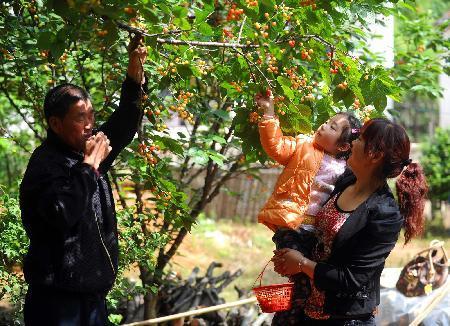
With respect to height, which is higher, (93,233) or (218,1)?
(218,1)

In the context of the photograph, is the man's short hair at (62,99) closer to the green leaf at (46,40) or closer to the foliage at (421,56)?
the green leaf at (46,40)

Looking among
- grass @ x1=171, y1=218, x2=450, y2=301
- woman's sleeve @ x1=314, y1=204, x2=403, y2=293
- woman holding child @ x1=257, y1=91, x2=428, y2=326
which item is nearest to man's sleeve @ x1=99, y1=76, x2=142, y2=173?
woman holding child @ x1=257, y1=91, x2=428, y2=326

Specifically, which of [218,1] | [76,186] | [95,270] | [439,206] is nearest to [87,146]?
[76,186]

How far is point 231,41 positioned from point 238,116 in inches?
17.9

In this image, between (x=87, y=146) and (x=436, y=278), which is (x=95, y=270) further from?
(x=436, y=278)

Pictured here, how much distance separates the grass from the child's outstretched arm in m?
5.50

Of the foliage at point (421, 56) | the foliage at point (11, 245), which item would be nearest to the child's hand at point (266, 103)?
the foliage at point (11, 245)

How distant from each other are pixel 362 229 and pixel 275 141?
74 centimetres

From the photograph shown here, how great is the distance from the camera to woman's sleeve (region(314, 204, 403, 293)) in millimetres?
3215

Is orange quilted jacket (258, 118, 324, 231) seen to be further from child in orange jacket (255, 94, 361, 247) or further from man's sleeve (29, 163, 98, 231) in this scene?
man's sleeve (29, 163, 98, 231)

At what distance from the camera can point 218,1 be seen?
16.2 ft

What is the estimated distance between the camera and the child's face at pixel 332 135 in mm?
3822

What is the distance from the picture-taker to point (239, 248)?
11289mm

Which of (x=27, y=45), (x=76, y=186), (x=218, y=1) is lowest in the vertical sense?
(x=76, y=186)
